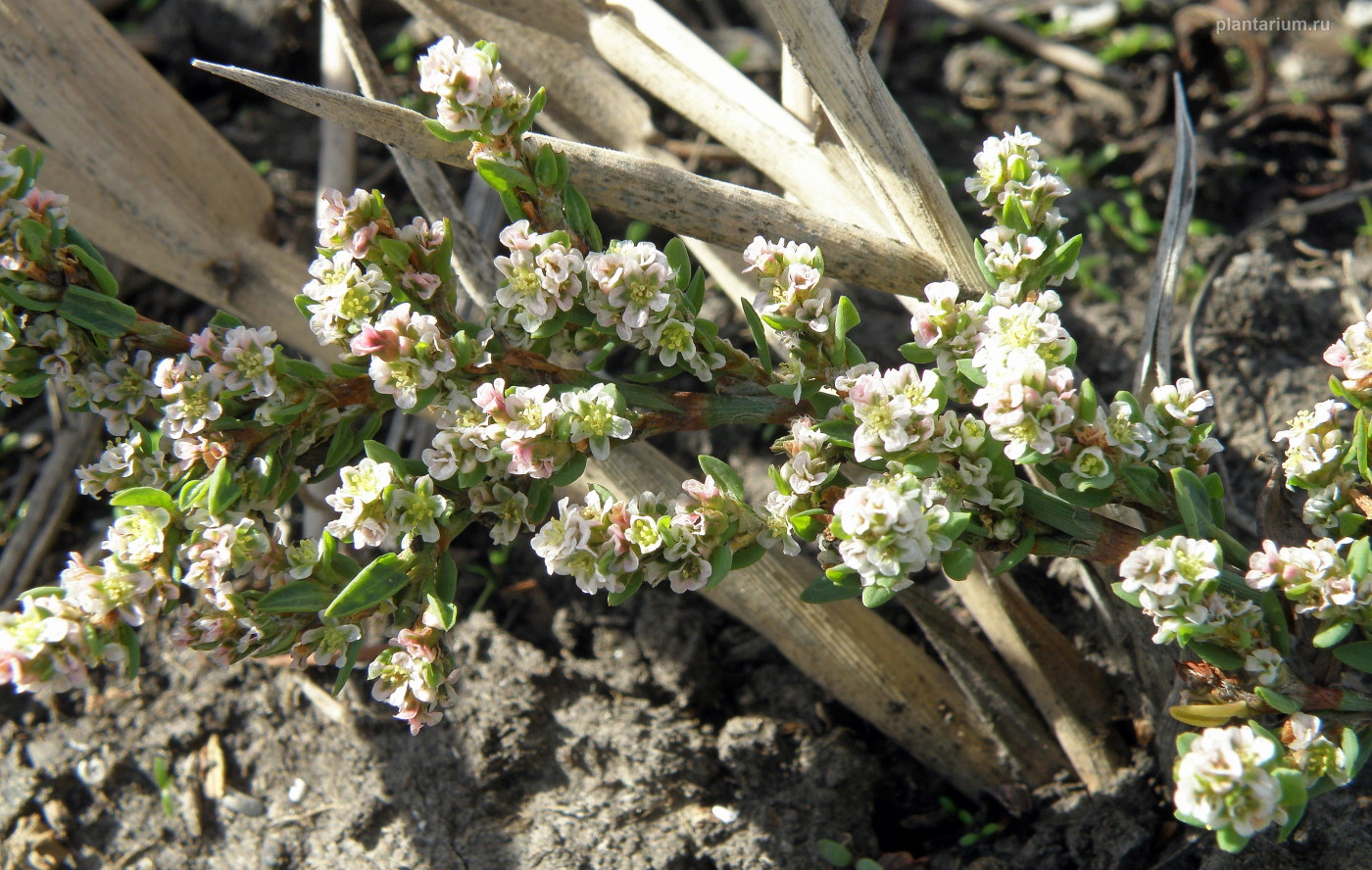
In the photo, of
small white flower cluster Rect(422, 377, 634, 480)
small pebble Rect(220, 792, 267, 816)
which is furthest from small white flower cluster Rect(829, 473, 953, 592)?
small pebble Rect(220, 792, 267, 816)

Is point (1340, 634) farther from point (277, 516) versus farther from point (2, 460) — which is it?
point (2, 460)

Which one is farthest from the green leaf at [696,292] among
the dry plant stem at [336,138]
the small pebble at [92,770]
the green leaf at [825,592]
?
the small pebble at [92,770]

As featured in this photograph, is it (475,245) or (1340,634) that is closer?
(1340,634)

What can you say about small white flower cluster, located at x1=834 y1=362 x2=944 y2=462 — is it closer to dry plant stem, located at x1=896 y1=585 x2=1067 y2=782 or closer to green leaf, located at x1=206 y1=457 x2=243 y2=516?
dry plant stem, located at x1=896 y1=585 x2=1067 y2=782

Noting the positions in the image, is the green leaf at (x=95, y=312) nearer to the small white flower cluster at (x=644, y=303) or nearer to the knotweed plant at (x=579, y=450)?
the knotweed plant at (x=579, y=450)

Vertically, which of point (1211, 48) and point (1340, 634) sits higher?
point (1211, 48)

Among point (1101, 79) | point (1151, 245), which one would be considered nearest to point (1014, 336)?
point (1151, 245)

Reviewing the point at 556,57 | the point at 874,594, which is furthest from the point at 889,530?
the point at 556,57
